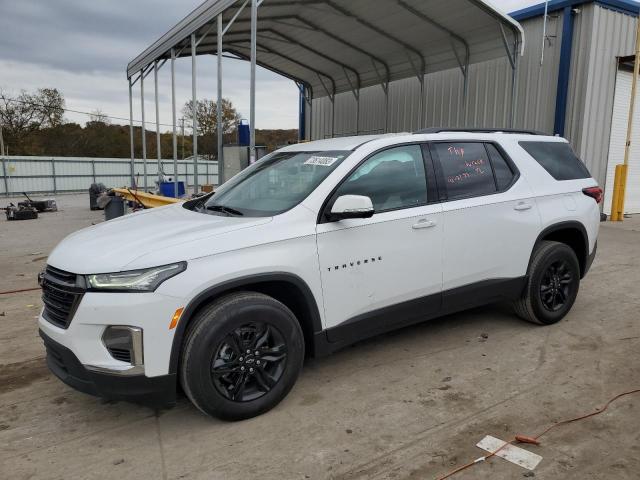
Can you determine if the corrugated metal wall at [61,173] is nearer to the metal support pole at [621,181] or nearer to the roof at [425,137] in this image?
the metal support pole at [621,181]

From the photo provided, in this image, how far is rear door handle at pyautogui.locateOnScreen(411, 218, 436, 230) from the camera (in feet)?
12.2

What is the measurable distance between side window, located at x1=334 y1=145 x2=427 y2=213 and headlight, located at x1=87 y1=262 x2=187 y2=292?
4.24 ft

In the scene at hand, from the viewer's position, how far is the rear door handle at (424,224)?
370cm

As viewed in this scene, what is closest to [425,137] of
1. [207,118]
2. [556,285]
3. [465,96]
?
[556,285]

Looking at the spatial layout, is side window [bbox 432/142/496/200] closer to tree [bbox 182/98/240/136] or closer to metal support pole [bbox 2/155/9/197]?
metal support pole [bbox 2/155/9/197]

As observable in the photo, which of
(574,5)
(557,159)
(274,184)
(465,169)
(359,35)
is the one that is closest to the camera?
(274,184)

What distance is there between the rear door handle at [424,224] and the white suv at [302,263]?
0.01 meters

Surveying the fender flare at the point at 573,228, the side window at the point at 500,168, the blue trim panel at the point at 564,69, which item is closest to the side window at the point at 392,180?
the side window at the point at 500,168

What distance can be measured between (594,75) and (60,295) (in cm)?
1291

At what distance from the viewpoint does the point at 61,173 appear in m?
30.1

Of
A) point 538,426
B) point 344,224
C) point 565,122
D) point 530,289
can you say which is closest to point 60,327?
point 344,224

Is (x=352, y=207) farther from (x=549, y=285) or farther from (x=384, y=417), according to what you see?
(x=549, y=285)

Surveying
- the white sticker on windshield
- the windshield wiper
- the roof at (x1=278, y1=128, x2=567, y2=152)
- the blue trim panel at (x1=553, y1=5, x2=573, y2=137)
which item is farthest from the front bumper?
the blue trim panel at (x1=553, y1=5, x2=573, y2=137)

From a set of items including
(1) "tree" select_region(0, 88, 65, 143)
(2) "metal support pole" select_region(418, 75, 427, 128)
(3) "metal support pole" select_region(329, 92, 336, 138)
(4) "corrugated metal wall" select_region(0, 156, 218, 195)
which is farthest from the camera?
(1) "tree" select_region(0, 88, 65, 143)
